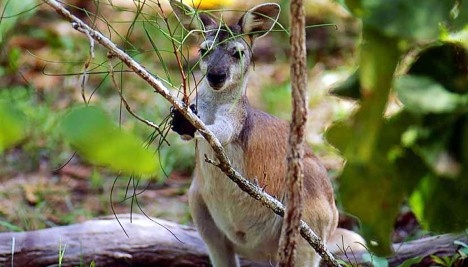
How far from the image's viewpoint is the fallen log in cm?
558

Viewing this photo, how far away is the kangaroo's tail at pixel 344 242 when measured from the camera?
5629 millimetres

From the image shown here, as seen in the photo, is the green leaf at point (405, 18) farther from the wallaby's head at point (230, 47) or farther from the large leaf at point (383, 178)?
the wallaby's head at point (230, 47)

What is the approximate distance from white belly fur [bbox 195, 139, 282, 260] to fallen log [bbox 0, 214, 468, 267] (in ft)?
1.15

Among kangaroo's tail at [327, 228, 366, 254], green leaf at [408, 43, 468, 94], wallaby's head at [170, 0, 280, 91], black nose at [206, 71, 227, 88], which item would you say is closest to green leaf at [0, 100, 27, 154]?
green leaf at [408, 43, 468, 94]

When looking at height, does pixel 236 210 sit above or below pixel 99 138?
below

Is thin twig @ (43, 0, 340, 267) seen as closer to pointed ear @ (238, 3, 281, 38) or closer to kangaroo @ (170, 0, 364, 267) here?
kangaroo @ (170, 0, 364, 267)

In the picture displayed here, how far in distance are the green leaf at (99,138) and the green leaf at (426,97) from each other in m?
0.54

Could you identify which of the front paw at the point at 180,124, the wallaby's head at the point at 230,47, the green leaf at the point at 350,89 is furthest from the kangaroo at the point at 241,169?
the green leaf at the point at 350,89

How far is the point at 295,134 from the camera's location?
2895 mm

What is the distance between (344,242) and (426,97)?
414 centimetres

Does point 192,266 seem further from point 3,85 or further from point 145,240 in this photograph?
point 3,85

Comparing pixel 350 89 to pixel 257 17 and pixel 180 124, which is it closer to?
pixel 180 124

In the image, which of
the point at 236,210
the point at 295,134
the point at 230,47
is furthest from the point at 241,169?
the point at 295,134

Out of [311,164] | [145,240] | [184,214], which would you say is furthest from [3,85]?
[311,164]
